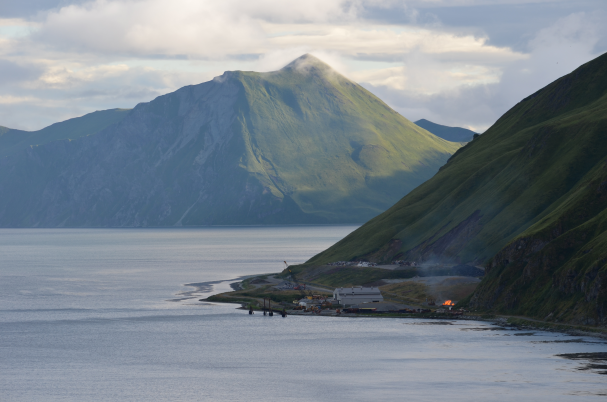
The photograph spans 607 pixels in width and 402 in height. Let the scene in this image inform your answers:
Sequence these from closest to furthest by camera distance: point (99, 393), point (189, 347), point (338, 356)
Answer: point (99, 393) → point (338, 356) → point (189, 347)

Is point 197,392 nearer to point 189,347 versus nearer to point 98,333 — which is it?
point 189,347

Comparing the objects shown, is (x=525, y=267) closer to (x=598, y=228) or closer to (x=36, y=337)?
(x=598, y=228)

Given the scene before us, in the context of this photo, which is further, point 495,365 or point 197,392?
point 495,365

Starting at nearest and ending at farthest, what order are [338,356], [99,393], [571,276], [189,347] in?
[99,393] → [338,356] → [189,347] → [571,276]

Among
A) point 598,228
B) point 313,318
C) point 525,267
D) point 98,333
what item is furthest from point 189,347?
point 598,228

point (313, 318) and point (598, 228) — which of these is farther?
point (313, 318)

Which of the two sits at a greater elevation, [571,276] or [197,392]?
[571,276]

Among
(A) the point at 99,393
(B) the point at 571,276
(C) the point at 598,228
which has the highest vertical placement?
(C) the point at 598,228

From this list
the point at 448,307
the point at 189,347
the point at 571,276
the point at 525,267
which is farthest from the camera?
the point at 448,307

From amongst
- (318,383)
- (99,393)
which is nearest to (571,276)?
(318,383)
